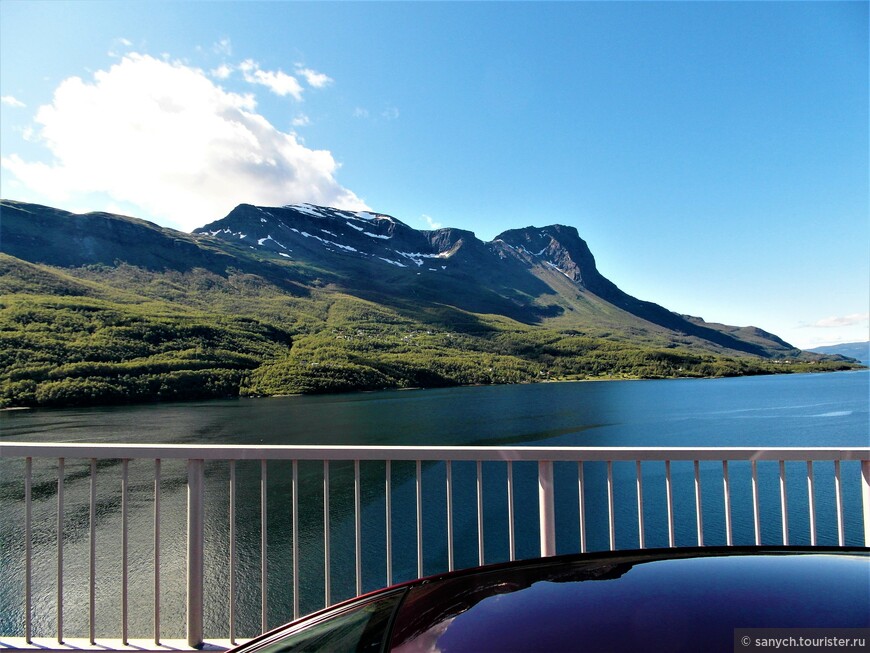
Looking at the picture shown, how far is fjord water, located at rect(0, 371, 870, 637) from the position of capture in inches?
462

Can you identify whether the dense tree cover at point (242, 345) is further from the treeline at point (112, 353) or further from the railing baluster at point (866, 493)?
the railing baluster at point (866, 493)

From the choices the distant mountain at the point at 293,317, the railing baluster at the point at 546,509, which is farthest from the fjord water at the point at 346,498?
the distant mountain at the point at 293,317

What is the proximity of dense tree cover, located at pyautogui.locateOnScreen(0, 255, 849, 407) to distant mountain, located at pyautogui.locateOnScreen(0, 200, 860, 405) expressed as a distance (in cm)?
26

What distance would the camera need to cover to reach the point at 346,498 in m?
18.2

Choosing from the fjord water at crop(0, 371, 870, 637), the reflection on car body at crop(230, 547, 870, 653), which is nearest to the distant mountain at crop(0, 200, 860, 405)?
the fjord water at crop(0, 371, 870, 637)

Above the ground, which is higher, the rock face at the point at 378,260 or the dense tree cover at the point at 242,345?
→ the rock face at the point at 378,260

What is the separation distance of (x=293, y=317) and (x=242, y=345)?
27020mm

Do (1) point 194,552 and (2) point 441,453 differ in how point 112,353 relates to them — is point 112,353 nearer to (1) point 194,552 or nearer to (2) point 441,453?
(1) point 194,552

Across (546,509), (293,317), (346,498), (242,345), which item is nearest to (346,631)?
(546,509)

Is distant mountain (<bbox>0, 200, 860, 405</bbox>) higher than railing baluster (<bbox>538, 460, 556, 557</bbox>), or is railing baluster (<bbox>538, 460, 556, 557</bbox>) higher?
distant mountain (<bbox>0, 200, 860, 405</bbox>)

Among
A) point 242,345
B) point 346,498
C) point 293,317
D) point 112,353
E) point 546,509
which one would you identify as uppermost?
point 293,317

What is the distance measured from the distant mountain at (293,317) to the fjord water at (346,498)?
15.5 metres

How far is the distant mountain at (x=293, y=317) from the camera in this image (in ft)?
177

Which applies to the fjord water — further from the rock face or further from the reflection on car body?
the rock face
